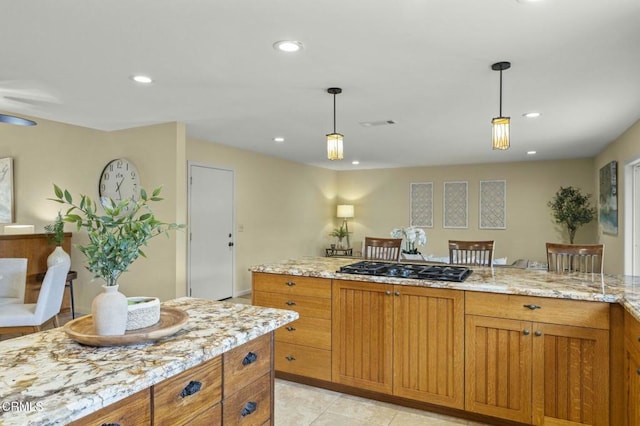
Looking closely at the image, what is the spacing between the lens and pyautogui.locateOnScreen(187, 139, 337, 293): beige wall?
20.3 ft

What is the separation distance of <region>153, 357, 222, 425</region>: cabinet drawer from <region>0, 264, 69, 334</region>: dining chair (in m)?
2.61

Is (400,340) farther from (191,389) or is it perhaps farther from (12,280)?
(12,280)

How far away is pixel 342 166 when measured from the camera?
8625 millimetres

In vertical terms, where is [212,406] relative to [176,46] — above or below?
below

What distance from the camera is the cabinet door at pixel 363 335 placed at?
8.99ft

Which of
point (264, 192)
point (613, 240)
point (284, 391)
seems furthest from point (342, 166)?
point (284, 391)

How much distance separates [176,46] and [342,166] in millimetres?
6340

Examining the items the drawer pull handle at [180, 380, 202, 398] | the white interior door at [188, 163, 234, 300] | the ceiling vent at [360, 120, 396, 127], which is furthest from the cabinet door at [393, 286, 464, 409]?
the white interior door at [188, 163, 234, 300]

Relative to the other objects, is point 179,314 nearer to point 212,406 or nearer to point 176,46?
point 212,406

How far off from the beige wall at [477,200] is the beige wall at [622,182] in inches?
69.1

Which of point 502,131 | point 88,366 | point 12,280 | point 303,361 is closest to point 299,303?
point 303,361

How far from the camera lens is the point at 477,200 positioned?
816cm

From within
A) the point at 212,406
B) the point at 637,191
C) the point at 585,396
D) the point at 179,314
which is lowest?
the point at 585,396

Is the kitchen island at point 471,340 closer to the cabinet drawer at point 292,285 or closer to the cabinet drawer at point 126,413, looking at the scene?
the cabinet drawer at point 292,285
